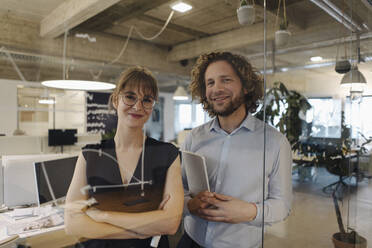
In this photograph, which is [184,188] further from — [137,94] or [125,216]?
[137,94]

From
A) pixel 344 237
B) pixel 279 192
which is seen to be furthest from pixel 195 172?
pixel 344 237

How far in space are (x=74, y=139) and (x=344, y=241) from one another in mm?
1748

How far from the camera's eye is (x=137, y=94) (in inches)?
36.7

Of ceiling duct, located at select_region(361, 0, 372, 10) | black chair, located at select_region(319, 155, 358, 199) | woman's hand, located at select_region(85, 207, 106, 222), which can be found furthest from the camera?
ceiling duct, located at select_region(361, 0, 372, 10)

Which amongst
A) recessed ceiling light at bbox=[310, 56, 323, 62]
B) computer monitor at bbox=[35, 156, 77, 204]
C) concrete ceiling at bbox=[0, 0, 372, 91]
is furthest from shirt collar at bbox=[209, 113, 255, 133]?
computer monitor at bbox=[35, 156, 77, 204]

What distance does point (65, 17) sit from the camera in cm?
116

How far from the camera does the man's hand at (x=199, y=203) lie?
1142 mm

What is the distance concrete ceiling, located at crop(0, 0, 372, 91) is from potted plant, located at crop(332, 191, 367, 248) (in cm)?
87

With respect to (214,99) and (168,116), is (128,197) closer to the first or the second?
(168,116)

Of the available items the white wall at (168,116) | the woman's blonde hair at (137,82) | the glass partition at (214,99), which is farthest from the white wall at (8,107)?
the white wall at (168,116)

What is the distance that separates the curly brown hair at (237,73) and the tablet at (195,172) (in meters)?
0.21

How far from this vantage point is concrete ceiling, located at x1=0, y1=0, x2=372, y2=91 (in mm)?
1034

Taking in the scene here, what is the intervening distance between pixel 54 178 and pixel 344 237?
175 centimetres

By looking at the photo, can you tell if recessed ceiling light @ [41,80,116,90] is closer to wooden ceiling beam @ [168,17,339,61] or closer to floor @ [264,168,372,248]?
wooden ceiling beam @ [168,17,339,61]
